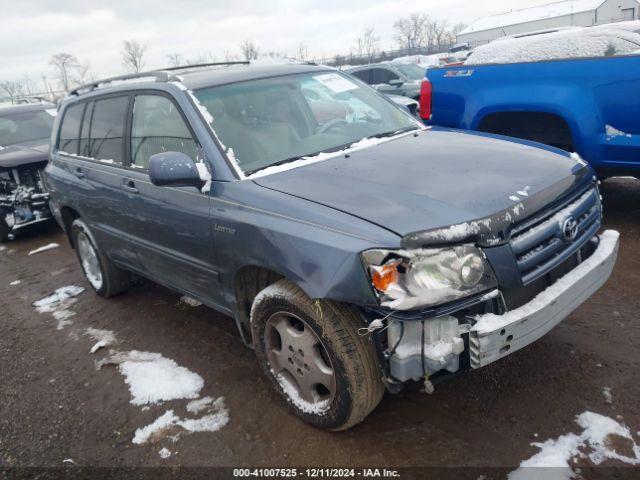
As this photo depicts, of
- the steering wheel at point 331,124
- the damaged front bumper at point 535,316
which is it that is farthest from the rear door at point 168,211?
the damaged front bumper at point 535,316

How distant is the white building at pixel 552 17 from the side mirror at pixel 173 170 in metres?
50.0

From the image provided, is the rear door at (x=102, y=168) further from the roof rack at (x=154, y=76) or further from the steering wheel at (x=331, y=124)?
the steering wheel at (x=331, y=124)

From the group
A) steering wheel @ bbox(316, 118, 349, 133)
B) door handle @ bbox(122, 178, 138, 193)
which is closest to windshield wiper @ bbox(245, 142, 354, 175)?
steering wheel @ bbox(316, 118, 349, 133)

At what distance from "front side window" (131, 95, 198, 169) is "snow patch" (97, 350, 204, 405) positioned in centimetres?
137

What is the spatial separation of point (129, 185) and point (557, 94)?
3.68 metres

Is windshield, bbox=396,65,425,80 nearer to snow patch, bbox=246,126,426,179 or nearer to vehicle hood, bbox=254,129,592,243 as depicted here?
snow patch, bbox=246,126,426,179

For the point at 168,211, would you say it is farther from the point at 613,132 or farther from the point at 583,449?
the point at 613,132

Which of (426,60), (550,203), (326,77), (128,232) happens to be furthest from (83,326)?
(426,60)

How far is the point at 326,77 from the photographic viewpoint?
3.75m

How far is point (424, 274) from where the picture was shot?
204 cm

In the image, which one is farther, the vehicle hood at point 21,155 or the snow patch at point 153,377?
the vehicle hood at point 21,155

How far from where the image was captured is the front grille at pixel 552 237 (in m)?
2.22

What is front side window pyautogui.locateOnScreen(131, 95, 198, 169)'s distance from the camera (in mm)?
3051

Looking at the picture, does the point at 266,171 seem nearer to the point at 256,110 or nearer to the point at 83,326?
the point at 256,110
